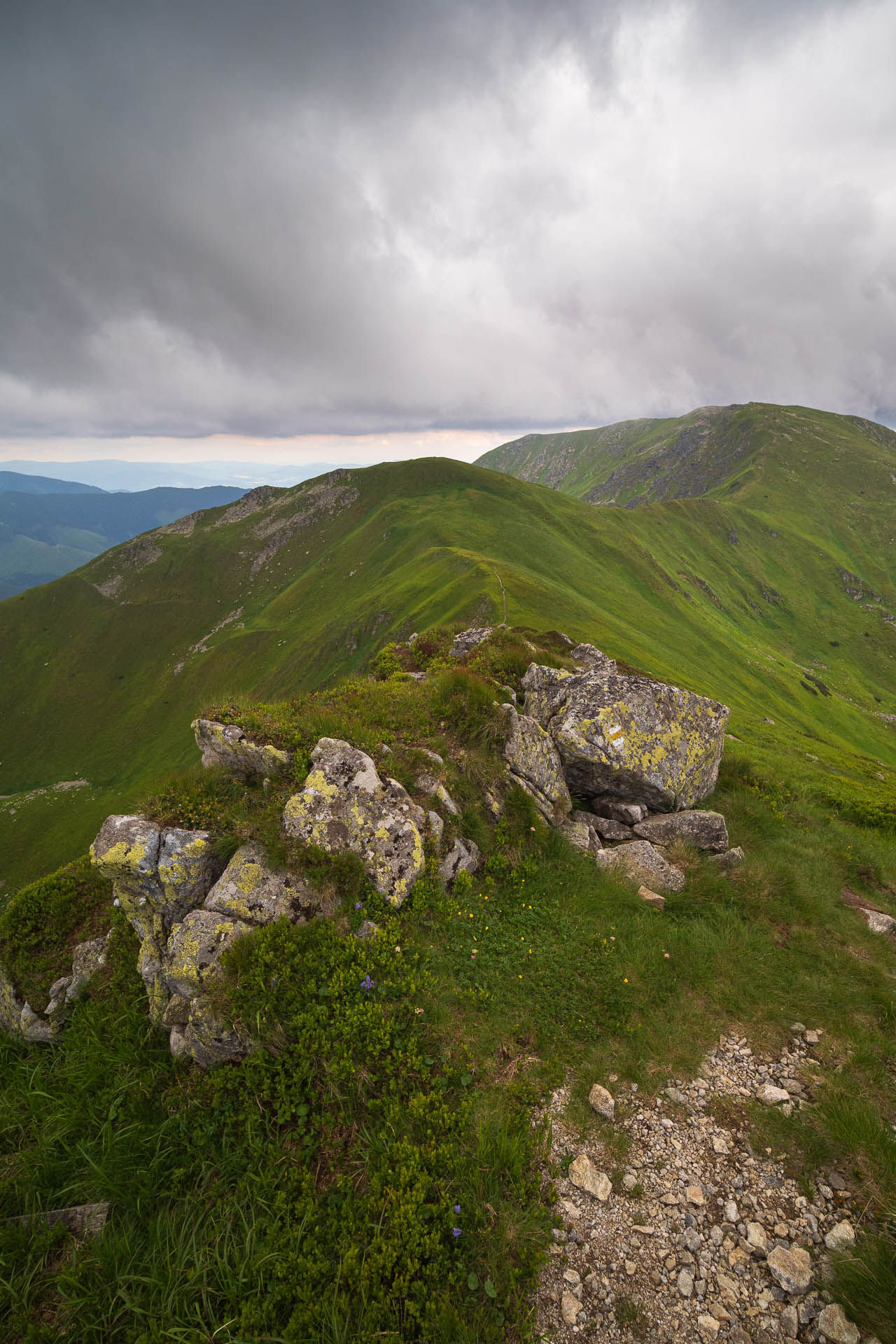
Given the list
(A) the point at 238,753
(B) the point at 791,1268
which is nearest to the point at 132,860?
(A) the point at 238,753

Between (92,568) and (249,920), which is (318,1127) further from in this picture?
(92,568)

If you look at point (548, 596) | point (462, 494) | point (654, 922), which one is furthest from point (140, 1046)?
point (462, 494)

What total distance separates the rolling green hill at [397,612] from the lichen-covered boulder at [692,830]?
48.2 ft

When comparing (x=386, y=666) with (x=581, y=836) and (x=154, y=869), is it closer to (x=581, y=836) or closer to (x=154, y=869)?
(x=581, y=836)

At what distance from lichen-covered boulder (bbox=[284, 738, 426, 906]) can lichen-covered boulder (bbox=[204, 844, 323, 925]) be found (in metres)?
0.76

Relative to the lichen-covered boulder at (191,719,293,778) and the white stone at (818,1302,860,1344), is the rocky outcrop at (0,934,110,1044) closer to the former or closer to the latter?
the lichen-covered boulder at (191,719,293,778)

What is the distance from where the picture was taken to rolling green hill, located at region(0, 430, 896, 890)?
78.4 m

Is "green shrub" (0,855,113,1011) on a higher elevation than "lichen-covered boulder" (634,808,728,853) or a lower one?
lower

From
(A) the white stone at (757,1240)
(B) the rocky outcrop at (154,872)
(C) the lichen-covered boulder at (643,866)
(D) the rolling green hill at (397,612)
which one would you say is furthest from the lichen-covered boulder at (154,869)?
(D) the rolling green hill at (397,612)

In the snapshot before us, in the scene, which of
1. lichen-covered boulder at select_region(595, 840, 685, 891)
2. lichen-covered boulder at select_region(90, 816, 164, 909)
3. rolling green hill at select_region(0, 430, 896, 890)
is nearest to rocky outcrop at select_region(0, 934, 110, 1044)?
lichen-covered boulder at select_region(90, 816, 164, 909)

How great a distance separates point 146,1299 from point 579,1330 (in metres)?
4.74

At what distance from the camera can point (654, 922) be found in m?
10.6

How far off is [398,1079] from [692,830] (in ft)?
31.5

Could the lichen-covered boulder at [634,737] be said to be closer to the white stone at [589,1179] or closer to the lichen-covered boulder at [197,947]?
the white stone at [589,1179]
